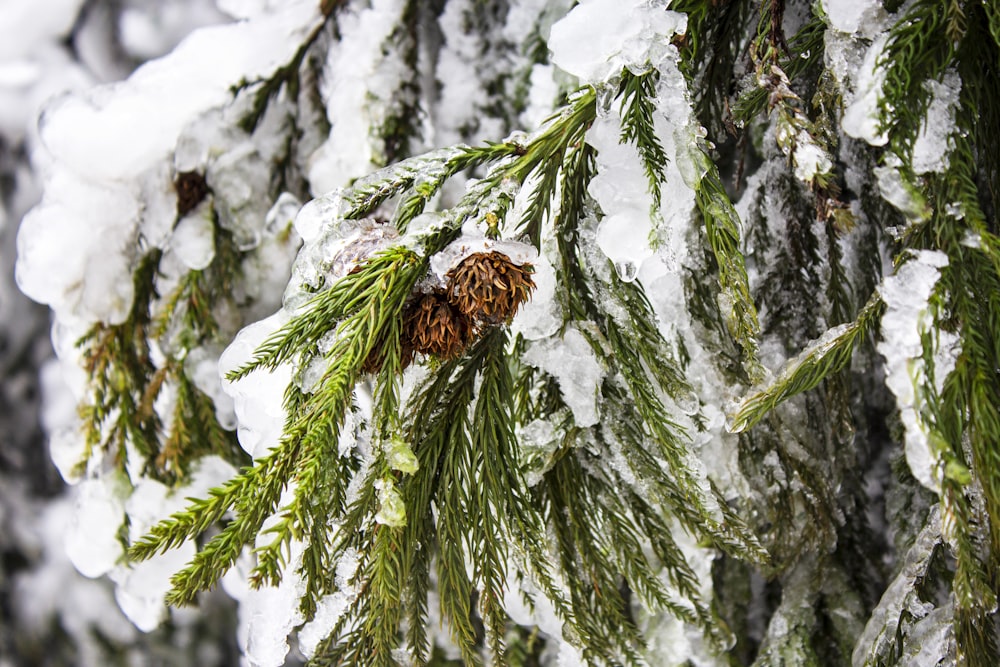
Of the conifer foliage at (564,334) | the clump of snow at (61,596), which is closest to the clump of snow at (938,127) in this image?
the conifer foliage at (564,334)

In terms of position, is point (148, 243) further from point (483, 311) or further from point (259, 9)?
point (483, 311)

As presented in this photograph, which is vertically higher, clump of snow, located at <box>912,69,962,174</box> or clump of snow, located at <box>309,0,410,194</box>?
clump of snow, located at <box>309,0,410,194</box>

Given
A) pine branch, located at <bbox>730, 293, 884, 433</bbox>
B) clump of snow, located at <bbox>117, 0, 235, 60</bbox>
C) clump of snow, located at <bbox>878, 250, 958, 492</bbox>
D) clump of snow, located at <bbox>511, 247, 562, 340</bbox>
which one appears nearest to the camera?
clump of snow, located at <bbox>878, 250, 958, 492</bbox>

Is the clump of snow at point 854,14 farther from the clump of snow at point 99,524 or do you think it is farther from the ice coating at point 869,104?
the clump of snow at point 99,524

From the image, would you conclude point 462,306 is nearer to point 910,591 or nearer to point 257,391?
point 257,391

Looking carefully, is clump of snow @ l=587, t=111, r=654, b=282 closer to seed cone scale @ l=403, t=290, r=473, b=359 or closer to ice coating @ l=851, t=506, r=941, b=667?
seed cone scale @ l=403, t=290, r=473, b=359

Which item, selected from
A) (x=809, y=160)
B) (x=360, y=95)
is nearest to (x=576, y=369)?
(x=809, y=160)

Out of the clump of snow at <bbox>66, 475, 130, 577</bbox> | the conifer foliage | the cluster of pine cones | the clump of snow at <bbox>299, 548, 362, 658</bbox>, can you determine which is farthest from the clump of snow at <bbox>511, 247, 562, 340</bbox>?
the clump of snow at <bbox>66, 475, 130, 577</bbox>
